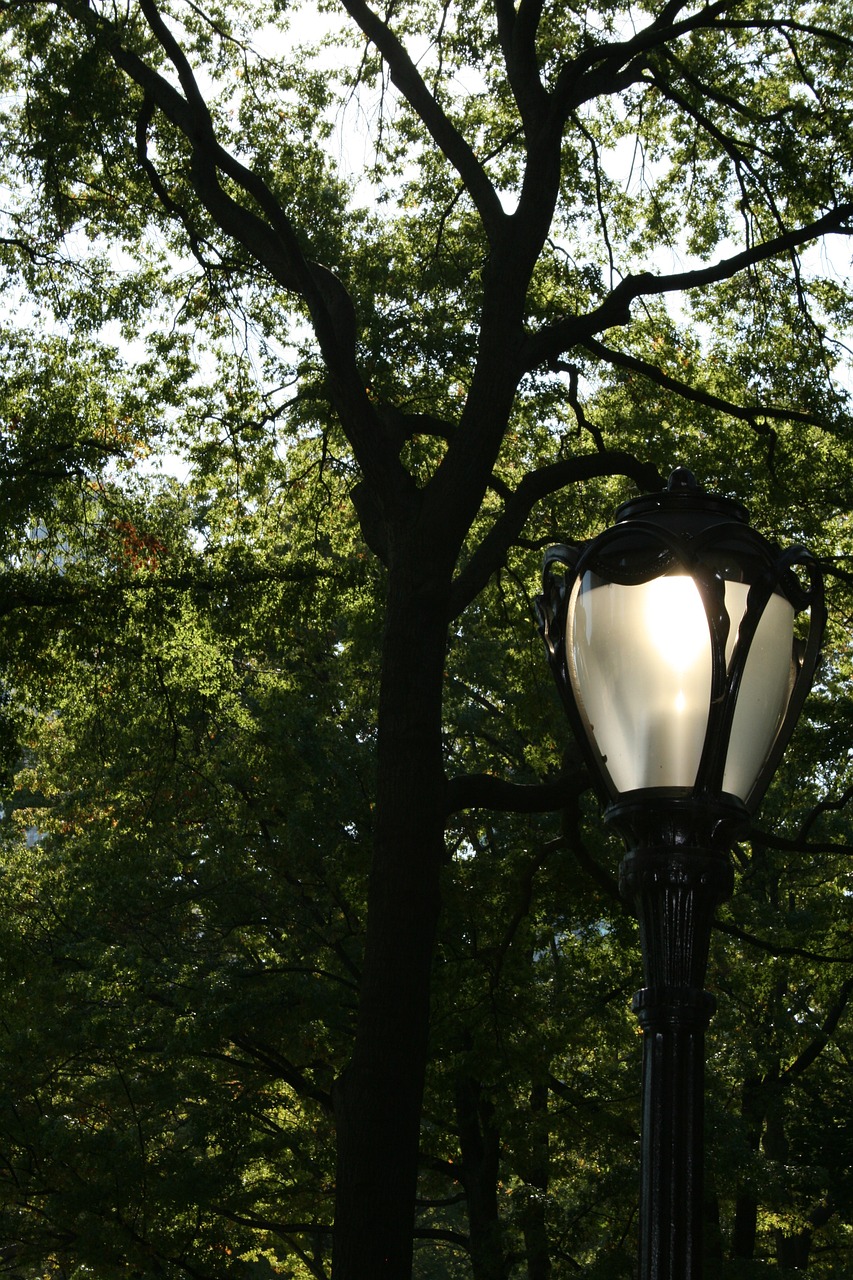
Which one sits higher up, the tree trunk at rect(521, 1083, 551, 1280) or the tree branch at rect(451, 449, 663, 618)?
the tree branch at rect(451, 449, 663, 618)

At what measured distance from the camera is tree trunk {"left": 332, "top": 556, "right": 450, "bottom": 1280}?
682cm

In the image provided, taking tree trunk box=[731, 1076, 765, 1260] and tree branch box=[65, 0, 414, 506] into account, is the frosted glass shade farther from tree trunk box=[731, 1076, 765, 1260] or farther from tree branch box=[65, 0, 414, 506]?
tree trunk box=[731, 1076, 765, 1260]

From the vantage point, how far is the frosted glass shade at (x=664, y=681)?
2414 millimetres

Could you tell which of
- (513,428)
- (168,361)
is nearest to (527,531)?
(513,428)

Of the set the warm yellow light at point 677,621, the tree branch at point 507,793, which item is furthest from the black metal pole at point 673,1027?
the tree branch at point 507,793

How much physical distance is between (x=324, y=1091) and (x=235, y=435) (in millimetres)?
8206

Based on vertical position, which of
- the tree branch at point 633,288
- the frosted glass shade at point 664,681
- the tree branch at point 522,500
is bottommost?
the frosted glass shade at point 664,681

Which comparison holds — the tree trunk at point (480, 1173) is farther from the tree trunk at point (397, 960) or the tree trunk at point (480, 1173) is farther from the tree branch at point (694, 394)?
the tree branch at point (694, 394)

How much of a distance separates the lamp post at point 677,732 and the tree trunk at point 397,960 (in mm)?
4848

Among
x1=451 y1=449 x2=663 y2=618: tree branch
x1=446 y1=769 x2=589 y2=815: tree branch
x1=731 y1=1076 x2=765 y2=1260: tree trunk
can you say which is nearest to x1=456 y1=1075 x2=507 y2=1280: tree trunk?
x1=731 y1=1076 x2=765 y2=1260: tree trunk

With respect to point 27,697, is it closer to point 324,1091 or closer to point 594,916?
point 594,916

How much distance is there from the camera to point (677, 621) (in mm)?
2445

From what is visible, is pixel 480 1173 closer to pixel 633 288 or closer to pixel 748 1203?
pixel 748 1203

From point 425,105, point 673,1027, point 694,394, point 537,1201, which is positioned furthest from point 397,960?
point 537,1201
